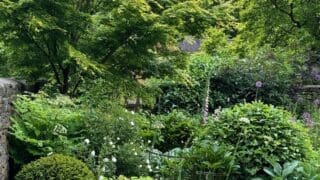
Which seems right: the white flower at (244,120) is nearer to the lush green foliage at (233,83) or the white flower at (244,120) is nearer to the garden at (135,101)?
the garden at (135,101)

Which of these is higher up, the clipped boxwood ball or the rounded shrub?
the rounded shrub

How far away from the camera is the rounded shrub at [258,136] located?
3982mm

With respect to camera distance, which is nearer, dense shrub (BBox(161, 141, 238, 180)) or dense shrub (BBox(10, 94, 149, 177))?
dense shrub (BBox(161, 141, 238, 180))

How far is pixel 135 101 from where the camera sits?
8.51m

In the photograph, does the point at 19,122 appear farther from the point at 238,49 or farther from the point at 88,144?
the point at 238,49

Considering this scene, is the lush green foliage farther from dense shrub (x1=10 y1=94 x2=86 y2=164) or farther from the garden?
dense shrub (x1=10 y1=94 x2=86 y2=164)

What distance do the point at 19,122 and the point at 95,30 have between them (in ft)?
6.17

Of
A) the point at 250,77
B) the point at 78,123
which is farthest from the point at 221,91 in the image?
the point at 78,123

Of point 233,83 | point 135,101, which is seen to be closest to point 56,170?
point 135,101

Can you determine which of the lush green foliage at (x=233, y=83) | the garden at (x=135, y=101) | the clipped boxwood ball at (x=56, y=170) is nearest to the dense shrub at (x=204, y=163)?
the garden at (x=135, y=101)

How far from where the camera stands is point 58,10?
218 inches

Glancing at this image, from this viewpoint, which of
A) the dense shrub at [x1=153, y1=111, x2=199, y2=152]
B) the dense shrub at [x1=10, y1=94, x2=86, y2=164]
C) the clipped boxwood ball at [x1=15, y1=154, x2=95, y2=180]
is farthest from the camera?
the dense shrub at [x1=153, y1=111, x2=199, y2=152]

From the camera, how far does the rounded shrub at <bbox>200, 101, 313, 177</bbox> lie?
3.98m

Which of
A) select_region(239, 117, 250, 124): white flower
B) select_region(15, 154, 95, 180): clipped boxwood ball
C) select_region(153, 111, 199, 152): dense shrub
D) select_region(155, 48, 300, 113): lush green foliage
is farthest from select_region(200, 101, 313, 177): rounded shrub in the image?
select_region(155, 48, 300, 113): lush green foliage
